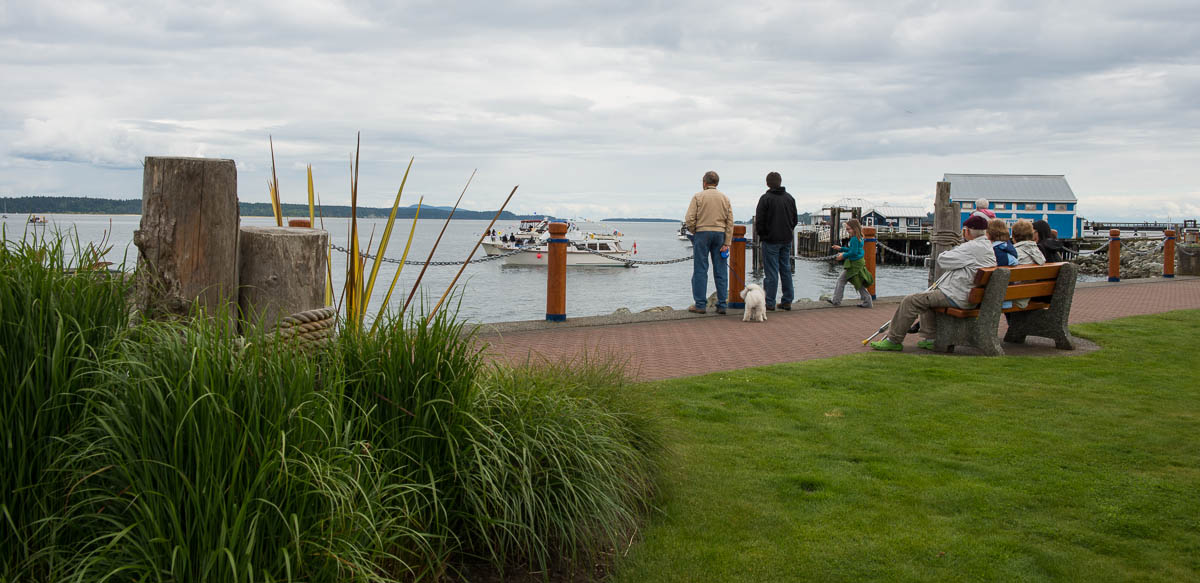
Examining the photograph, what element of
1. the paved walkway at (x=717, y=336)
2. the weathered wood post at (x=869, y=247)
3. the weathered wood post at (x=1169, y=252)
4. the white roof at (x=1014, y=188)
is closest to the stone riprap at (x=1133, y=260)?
the white roof at (x=1014, y=188)

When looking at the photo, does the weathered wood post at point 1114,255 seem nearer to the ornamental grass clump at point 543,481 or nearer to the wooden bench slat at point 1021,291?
the wooden bench slat at point 1021,291

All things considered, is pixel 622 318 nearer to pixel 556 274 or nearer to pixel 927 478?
pixel 556 274

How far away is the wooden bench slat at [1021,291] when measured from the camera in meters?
8.80

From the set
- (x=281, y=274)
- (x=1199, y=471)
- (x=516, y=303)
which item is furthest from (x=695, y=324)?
(x=516, y=303)

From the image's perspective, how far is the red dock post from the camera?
13.0 m

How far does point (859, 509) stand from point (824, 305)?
1058 cm

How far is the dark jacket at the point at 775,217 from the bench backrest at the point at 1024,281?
12.8 ft

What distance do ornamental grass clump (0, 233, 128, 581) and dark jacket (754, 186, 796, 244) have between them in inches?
411

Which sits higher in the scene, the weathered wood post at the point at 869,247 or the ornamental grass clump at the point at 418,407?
the weathered wood post at the point at 869,247

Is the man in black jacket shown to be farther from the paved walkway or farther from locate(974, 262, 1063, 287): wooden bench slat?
locate(974, 262, 1063, 287): wooden bench slat

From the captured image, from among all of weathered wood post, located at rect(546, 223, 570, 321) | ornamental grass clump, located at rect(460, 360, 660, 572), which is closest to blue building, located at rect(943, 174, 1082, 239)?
weathered wood post, located at rect(546, 223, 570, 321)

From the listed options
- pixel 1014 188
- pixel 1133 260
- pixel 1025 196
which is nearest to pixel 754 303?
pixel 1133 260

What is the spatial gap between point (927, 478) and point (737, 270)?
8.42m

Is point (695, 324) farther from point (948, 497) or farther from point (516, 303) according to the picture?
point (516, 303)
